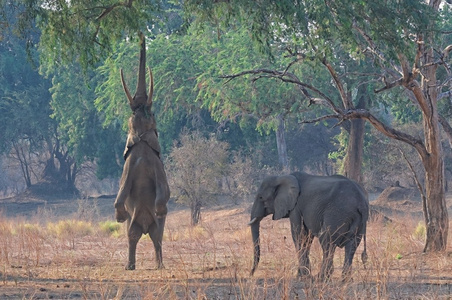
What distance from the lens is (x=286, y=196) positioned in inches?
470

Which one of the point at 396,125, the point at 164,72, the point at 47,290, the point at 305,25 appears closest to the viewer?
the point at 47,290

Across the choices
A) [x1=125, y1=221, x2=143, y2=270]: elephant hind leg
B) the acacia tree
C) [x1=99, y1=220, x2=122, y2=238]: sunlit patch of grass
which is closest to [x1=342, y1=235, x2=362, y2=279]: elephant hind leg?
the acacia tree

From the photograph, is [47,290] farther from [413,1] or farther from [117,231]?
[117,231]

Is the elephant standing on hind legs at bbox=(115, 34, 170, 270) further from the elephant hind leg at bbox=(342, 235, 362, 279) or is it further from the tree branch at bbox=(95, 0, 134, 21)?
the elephant hind leg at bbox=(342, 235, 362, 279)

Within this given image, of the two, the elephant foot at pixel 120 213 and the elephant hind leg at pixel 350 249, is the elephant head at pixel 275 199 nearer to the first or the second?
the elephant hind leg at pixel 350 249

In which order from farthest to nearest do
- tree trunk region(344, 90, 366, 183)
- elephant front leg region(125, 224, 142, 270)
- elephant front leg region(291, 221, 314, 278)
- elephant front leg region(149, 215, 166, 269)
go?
tree trunk region(344, 90, 366, 183), elephant front leg region(149, 215, 166, 269), elephant front leg region(125, 224, 142, 270), elephant front leg region(291, 221, 314, 278)

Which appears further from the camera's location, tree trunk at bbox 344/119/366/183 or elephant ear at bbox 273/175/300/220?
tree trunk at bbox 344/119/366/183

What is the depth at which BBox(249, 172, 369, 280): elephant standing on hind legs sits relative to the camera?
1115cm

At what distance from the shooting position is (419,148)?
45.2 ft

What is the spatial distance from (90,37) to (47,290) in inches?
167

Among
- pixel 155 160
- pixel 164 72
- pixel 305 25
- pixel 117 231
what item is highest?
pixel 164 72

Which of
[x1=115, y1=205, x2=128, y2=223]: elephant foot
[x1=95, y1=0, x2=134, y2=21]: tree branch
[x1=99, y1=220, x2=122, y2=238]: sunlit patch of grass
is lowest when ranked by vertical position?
[x1=99, y1=220, x2=122, y2=238]: sunlit patch of grass

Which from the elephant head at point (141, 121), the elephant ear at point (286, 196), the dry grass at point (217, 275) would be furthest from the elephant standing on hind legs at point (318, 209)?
the elephant head at point (141, 121)

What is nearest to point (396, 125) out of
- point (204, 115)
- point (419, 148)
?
point (204, 115)
